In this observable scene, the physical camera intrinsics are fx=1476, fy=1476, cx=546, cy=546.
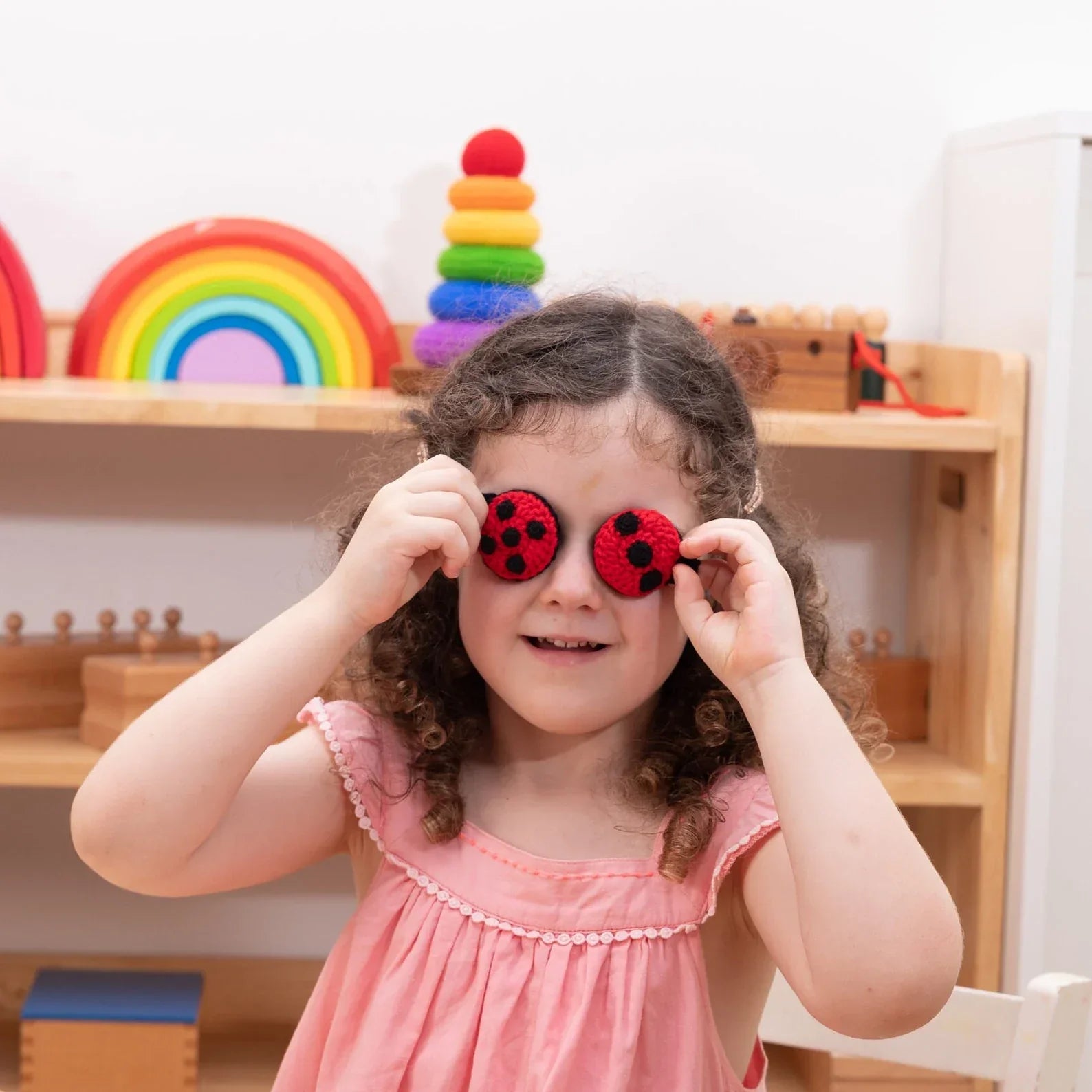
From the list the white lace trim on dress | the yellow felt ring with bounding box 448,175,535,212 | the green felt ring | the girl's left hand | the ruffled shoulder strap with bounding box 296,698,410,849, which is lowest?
the white lace trim on dress

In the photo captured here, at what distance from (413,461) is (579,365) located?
23 cm

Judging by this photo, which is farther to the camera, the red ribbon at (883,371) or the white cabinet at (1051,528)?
the red ribbon at (883,371)

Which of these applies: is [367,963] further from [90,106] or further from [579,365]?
[90,106]

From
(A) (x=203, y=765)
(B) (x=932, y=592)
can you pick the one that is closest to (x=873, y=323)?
(B) (x=932, y=592)

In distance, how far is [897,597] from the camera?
5.79 ft

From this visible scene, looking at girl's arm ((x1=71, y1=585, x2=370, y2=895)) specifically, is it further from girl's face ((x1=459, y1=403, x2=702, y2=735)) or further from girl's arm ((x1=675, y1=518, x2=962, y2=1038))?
girl's arm ((x1=675, y1=518, x2=962, y2=1038))

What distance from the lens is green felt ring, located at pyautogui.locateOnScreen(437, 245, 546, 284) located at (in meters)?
1.47

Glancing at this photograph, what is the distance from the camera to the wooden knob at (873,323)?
63.5 inches

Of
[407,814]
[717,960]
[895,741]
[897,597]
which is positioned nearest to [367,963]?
[407,814]

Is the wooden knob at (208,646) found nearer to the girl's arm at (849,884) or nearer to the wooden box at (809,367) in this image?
the wooden box at (809,367)

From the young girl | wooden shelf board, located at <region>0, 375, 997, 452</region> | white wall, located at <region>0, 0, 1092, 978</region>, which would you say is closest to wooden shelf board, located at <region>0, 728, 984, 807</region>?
white wall, located at <region>0, 0, 1092, 978</region>

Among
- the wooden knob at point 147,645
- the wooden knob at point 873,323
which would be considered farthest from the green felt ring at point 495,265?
the wooden knob at point 147,645

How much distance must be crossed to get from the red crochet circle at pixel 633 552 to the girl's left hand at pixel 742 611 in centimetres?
2

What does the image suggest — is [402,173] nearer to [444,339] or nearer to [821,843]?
[444,339]
